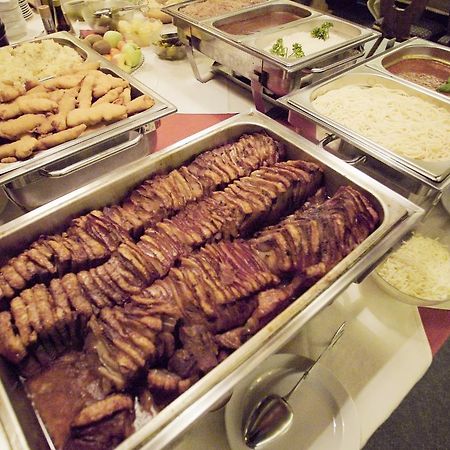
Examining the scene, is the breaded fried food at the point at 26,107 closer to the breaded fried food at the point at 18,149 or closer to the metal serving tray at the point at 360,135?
the breaded fried food at the point at 18,149

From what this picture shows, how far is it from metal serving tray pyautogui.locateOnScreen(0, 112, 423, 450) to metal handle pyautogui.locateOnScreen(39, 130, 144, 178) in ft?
1.25

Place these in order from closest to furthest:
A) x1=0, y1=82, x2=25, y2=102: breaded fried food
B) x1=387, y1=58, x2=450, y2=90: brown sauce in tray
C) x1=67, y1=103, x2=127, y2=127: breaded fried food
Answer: x1=67, y1=103, x2=127, y2=127: breaded fried food < x1=0, y1=82, x2=25, y2=102: breaded fried food < x1=387, y1=58, x2=450, y2=90: brown sauce in tray

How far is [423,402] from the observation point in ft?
9.68

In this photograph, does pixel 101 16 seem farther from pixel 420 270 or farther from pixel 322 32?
pixel 420 270

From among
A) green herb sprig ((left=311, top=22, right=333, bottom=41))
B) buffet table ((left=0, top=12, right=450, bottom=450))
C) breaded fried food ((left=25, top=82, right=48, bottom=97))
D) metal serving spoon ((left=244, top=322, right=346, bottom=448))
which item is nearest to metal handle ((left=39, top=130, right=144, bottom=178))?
breaded fried food ((left=25, top=82, right=48, bottom=97))

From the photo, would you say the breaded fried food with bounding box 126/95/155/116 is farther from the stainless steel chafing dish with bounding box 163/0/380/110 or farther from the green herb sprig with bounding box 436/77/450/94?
the green herb sprig with bounding box 436/77/450/94

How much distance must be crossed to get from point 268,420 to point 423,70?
126 inches

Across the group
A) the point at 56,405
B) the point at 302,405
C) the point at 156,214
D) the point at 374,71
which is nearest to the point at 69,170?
the point at 156,214

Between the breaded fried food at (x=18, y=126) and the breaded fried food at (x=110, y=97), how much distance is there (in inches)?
14.7

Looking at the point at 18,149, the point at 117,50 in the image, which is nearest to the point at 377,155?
the point at 18,149

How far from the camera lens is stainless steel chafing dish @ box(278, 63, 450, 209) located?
1.96 meters

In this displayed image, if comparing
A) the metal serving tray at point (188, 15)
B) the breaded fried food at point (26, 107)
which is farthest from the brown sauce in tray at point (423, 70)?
the breaded fried food at point (26, 107)

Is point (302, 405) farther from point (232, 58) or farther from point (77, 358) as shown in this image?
point (232, 58)

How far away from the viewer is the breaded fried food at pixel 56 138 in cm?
207
